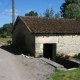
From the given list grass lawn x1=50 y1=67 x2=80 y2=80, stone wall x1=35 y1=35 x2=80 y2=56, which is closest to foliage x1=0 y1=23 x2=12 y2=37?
stone wall x1=35 y1=35 x2=80 y2=56

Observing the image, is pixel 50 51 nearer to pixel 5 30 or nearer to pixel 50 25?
pixel 50 25

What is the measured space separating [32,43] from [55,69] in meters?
7.03

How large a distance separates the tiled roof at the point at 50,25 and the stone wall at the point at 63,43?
62cm

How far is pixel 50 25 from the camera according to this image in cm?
2119

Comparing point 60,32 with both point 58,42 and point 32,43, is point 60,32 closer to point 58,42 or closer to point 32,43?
point 58,42

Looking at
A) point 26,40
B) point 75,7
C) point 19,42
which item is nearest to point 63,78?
point 26,40

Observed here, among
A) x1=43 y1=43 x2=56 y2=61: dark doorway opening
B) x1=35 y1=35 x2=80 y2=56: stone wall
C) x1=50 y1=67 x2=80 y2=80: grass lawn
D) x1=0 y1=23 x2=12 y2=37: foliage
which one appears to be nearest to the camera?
x1=50 y1=67 x2=80 y2=80: grass lawn

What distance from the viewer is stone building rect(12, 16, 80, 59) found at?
62.8ft

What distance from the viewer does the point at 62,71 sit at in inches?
488

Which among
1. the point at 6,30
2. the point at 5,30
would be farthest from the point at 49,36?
the point at 5,30

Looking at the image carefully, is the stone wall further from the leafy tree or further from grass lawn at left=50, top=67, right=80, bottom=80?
the leafy tree

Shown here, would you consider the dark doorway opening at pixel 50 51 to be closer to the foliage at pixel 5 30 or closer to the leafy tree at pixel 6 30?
the foliage at pixel 5 30

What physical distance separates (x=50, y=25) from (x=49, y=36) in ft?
6.68

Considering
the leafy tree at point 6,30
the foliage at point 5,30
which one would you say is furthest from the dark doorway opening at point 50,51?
the leafy tree at point 6,30
